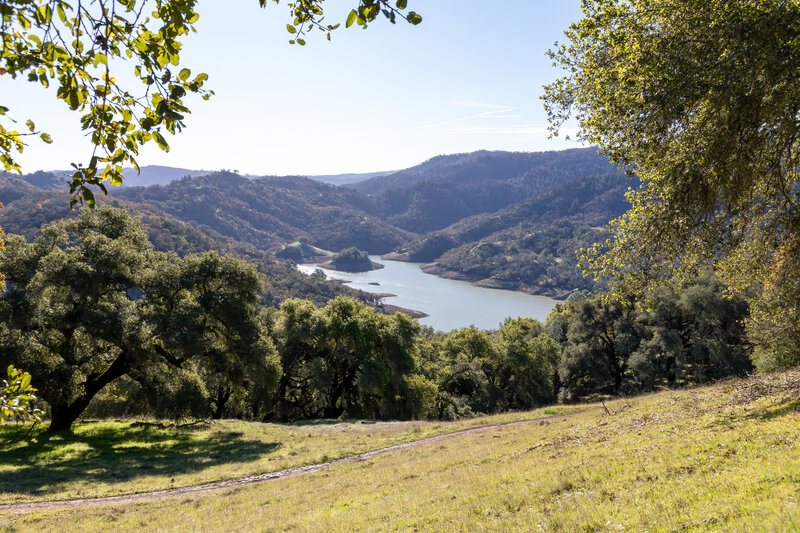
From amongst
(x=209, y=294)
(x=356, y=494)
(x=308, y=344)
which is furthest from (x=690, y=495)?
(x=308, y=344)

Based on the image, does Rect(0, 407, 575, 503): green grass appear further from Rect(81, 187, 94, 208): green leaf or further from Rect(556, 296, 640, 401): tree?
Rect(556, 296, 640, 401): tree

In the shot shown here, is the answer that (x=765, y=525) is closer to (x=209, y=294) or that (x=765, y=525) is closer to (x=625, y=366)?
(x=209, y=294)

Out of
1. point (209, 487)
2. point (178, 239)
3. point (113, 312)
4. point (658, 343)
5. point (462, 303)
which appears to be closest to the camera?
point (209, 487)

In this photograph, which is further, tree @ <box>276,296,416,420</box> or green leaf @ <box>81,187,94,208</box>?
tree @ <box>276,296,416,420</box>

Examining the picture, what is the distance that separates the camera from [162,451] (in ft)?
60.9

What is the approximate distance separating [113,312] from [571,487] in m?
20.1

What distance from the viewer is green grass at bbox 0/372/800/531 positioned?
540cm

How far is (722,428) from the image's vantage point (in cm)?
873

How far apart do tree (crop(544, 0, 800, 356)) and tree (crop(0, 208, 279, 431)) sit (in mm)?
18478

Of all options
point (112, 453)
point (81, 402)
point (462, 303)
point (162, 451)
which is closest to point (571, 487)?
point (162, 451)

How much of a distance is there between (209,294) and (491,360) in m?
30.8

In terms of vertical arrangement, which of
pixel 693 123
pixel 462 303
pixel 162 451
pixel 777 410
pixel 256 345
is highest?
pixel 693 123

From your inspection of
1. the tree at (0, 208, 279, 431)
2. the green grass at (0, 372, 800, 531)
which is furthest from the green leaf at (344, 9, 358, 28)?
the tree at (0, 208, 279, 431)

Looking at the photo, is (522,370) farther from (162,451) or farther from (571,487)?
(571,487)
